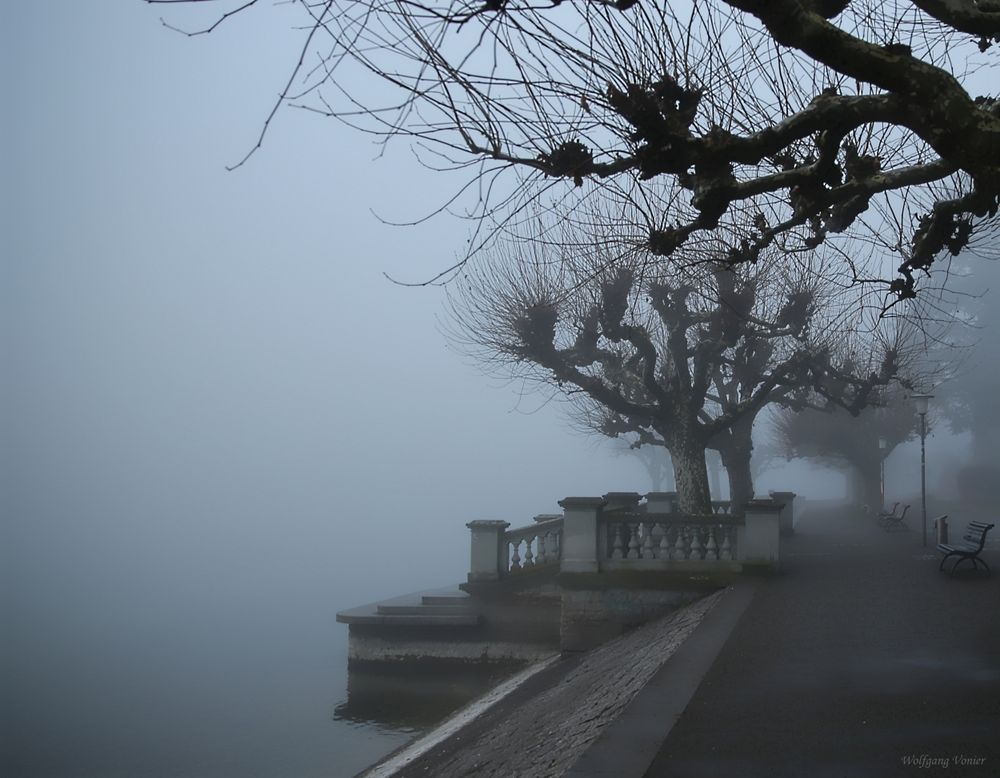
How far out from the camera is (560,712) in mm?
9508

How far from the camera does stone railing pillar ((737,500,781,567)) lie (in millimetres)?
16109

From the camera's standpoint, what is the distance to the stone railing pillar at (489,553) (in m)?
19.1

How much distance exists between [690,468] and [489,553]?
14.9 ft

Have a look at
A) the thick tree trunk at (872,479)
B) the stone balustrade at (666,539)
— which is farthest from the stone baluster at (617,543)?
the thick tree trunk at (872,479)

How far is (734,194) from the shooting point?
19.7ft

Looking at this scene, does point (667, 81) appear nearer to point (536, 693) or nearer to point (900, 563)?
point (536, 693)

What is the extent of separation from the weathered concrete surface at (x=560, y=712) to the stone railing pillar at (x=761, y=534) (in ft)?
5.00

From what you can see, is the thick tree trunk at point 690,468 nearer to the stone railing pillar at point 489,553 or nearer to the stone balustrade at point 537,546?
the stone balustrade at point 537,546

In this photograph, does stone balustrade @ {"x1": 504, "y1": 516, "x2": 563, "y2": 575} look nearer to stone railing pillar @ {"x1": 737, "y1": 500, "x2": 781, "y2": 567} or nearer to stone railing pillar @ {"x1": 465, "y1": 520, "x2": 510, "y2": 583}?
stone railing pillar @ {"x1": 465, "y1": 520, "x2": 510, "y2": 583}

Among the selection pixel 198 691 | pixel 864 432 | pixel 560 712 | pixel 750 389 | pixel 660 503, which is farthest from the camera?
pixel 864 432

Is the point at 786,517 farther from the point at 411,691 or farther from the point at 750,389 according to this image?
the point at 411,691

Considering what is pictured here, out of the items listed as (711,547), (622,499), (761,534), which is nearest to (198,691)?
(622,499)

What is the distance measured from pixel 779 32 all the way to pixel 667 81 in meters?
1.85

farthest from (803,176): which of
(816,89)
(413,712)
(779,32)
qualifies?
(413,712)
